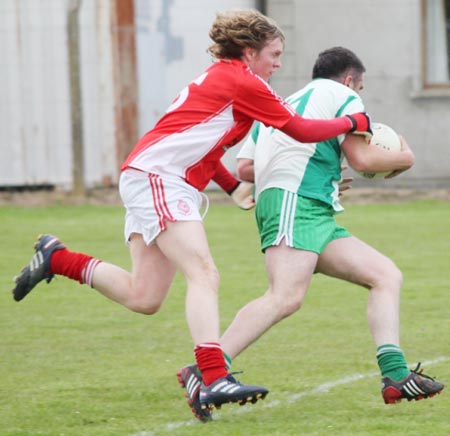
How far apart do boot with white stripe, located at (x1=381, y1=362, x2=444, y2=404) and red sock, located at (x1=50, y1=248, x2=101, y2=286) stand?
159cm

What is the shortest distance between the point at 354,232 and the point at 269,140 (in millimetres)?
7847

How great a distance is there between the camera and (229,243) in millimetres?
13398

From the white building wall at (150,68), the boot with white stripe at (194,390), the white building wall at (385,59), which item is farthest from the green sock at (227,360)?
the white building wall at (385,59)

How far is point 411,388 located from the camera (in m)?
6.01

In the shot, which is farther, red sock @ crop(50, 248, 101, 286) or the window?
the window

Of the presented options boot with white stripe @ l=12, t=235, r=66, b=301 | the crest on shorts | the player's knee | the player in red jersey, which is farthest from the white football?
boot with white stripe @ l=12, t=235, r=66, b=301

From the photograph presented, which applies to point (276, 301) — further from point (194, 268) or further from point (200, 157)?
point (200, 157)

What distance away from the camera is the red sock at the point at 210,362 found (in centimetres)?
569

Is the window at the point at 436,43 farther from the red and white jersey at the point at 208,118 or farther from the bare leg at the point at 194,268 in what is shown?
the bare leg at the point at 194,268

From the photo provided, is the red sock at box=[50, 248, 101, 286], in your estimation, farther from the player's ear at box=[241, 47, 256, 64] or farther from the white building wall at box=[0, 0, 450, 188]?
the white building wall at box=[0, 0, 450, 188]

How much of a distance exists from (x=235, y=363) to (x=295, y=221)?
1.57m

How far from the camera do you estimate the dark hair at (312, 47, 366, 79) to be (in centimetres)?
645

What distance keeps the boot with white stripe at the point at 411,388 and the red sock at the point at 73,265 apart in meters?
1.59

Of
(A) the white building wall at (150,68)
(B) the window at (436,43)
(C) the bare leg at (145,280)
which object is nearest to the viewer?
(C) the bare leg at (145,280)
